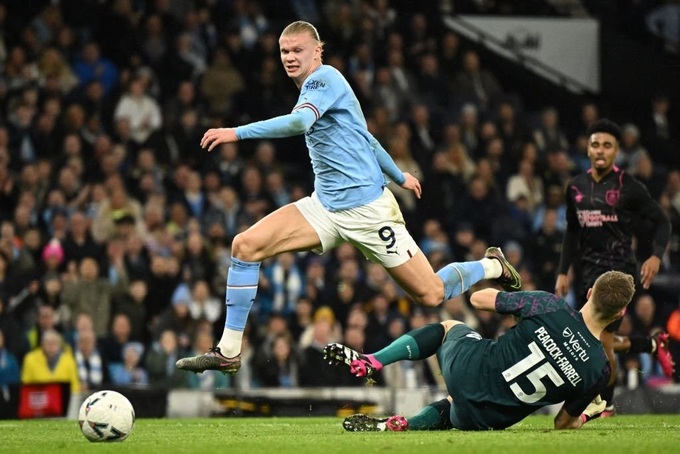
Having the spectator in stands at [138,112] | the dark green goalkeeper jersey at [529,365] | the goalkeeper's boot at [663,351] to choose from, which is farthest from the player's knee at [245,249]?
the spectator in stands at [138,112]

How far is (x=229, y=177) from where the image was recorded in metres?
17.3

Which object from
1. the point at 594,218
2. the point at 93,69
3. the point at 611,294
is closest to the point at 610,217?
the point at 594,218

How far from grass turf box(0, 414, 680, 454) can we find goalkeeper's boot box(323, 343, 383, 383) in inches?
16.8

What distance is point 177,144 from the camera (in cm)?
1755

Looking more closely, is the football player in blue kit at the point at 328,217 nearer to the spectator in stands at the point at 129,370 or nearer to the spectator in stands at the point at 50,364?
the spectator in stands at the point at 50,364

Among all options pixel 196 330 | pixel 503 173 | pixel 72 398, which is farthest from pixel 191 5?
pixel 72 398

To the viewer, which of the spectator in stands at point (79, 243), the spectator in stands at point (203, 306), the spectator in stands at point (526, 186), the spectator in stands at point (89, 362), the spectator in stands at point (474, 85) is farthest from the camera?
the spectator in stands at point (474, 85)

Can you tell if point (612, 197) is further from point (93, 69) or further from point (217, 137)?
point (93, 69)

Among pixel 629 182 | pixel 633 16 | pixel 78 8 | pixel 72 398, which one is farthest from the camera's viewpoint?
pixel 633 16

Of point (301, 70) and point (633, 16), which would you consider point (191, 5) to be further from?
point (301, 70)

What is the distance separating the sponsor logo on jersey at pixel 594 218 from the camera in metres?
10.8

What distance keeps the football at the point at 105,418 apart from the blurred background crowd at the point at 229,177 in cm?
557

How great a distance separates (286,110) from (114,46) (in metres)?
2.66

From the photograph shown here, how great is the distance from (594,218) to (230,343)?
3560 mm
